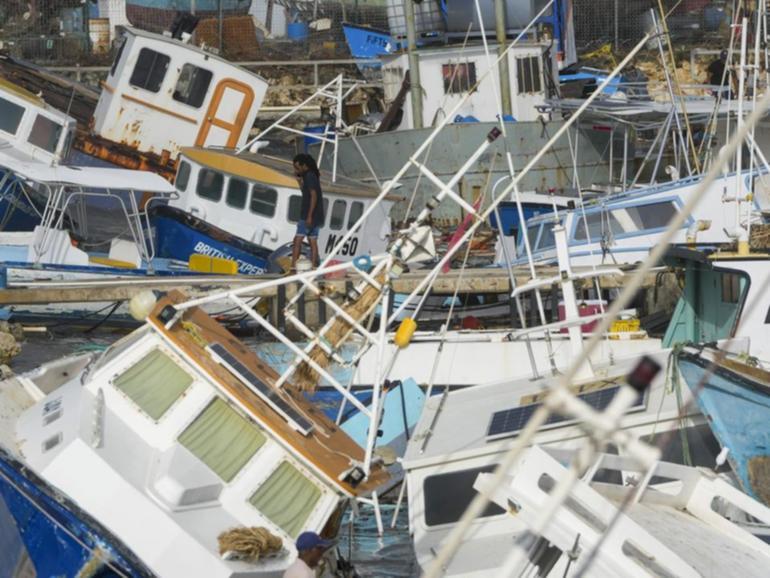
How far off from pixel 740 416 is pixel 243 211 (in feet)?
43.0

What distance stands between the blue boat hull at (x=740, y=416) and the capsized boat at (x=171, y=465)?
7.58ft

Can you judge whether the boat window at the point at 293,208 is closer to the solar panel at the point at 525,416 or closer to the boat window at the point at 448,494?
the solar panel at the point at 525,416

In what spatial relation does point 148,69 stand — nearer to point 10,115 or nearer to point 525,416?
point 10,115

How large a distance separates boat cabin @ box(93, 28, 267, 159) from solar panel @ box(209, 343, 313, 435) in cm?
1621

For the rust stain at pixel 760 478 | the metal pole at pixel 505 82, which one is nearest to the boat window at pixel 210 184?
the metal pole at pixel 505 82

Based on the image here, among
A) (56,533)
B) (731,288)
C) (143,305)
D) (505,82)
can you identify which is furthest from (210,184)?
(56,533)

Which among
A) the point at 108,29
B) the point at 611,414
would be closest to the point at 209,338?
the point at 611,414

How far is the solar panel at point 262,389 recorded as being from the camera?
9.80m

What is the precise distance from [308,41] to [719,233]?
23353mm

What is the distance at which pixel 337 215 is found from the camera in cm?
2269

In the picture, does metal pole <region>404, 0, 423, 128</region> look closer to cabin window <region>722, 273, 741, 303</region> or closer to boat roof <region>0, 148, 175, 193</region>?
boat roof <region>0, 148, 175, 193</region>

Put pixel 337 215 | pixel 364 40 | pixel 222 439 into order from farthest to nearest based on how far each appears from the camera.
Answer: pixel 364 40, pixel 337 215, pixel 222 439

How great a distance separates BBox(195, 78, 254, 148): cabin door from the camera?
2614 cm

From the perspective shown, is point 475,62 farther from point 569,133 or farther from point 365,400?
point 365,400
